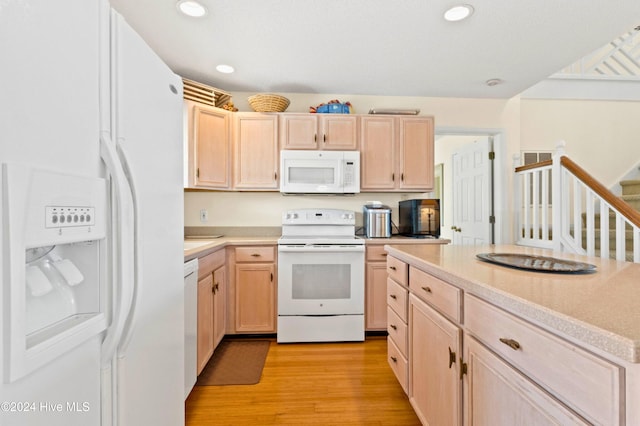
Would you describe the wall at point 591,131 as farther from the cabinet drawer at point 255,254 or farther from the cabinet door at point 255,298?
the cabinet door at point 255,298

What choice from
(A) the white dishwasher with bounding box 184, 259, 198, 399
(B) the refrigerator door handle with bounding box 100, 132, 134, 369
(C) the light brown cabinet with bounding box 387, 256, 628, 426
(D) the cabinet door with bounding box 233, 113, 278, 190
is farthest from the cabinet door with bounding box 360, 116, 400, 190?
(B) the refrigerator door handle with bounding box 100, 132, 134, 369

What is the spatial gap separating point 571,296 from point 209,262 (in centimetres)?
202

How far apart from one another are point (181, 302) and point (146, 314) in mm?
334

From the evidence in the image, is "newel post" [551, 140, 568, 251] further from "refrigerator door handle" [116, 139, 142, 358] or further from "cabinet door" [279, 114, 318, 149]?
"refrigerator door handle" [116, 139, 142, 358]

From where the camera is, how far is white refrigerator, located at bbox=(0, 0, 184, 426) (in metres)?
0.52

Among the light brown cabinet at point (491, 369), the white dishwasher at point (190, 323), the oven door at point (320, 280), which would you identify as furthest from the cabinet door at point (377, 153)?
the white dishwasher at point (190, 323)

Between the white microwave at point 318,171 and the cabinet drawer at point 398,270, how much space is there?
1.15 m

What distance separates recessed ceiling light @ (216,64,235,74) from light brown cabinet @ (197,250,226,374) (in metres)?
1.64

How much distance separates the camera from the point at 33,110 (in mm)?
566

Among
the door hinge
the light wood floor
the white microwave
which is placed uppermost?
the white microwave

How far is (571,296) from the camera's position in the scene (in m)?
0.74

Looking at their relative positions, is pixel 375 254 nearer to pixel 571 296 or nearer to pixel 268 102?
pixel 268 102

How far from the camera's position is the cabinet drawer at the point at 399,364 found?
5.17 feet

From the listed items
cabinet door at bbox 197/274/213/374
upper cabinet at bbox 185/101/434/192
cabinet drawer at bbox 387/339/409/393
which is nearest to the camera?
cabinet drawer at bbox 387/339/409/393
